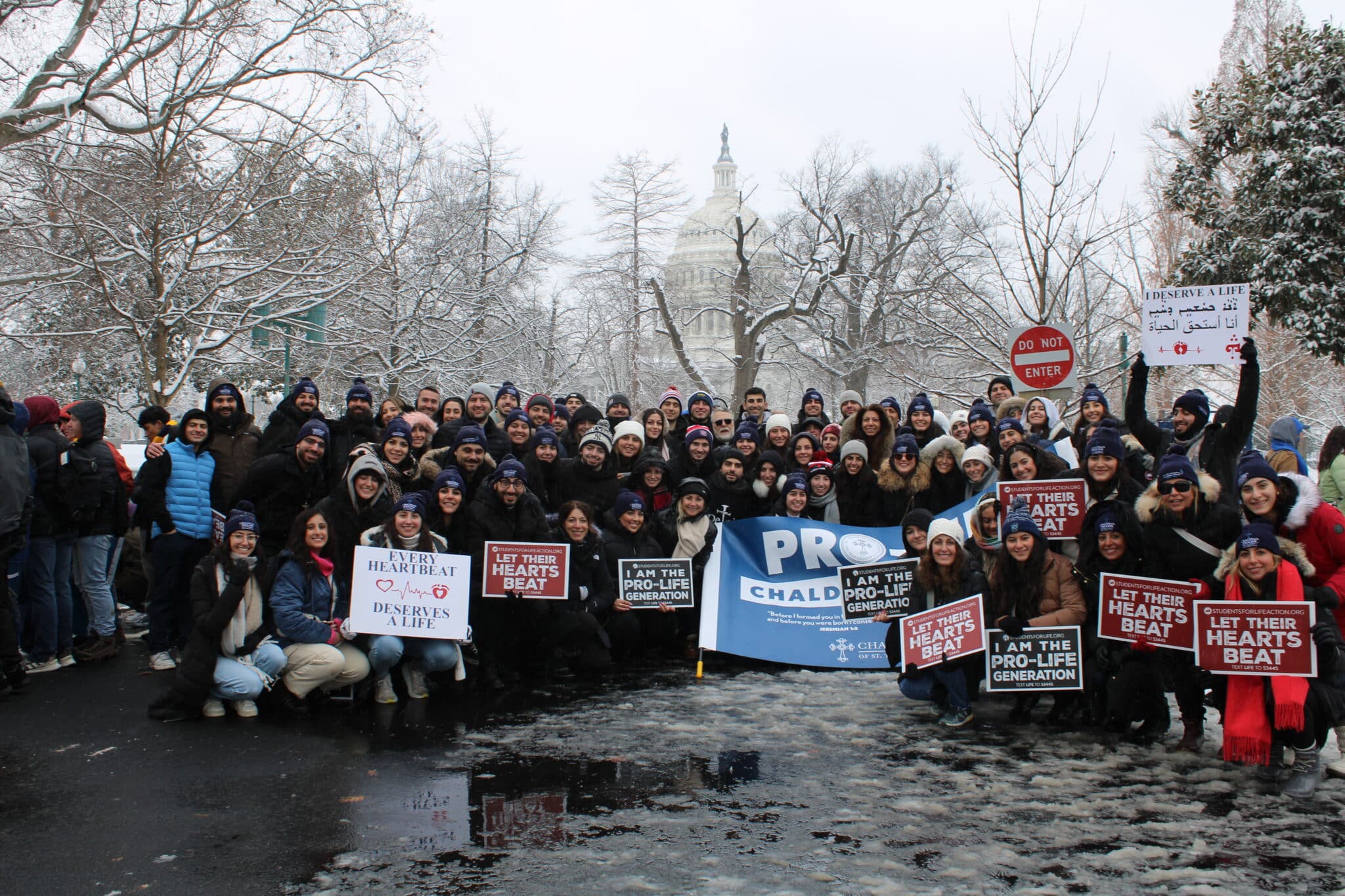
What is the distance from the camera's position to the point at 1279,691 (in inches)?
230

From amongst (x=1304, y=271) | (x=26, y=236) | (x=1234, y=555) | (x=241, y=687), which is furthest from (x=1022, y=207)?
→ (x=26, y=236)

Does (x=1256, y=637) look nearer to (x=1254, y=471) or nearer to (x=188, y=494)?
(x=1254, y=471)

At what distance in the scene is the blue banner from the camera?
857 centimetres

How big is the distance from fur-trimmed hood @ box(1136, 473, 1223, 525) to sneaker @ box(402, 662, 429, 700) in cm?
507

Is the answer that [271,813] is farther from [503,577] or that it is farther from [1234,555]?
[1234,555]

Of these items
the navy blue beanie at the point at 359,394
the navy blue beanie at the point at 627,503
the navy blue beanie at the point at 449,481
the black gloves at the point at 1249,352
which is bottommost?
the navy blue beanie at the point at 627,503

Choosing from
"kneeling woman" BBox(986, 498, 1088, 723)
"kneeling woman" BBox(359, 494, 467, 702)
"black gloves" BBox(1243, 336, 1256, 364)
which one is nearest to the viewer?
"kneeling woman" BBox(986, 498, 1088, 723)

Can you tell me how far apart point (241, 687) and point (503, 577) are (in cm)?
198

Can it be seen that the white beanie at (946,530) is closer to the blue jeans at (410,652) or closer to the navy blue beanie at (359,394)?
the blue jeans at (410,652)

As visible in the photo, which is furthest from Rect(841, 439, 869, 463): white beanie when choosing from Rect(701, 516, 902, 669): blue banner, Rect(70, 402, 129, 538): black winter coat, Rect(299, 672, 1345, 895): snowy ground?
Rect(70, 402, 129, 538): black winter coat

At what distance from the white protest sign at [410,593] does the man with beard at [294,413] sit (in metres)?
2.19

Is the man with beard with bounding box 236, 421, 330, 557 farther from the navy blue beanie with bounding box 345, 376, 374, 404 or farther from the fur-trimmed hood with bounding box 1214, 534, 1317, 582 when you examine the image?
the fur-trimmed hood with bounding box 1214, 534, 1317, 582

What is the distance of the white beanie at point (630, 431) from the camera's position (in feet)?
33.1

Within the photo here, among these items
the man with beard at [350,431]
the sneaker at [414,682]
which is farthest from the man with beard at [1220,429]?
the man with beard at [350,431]
